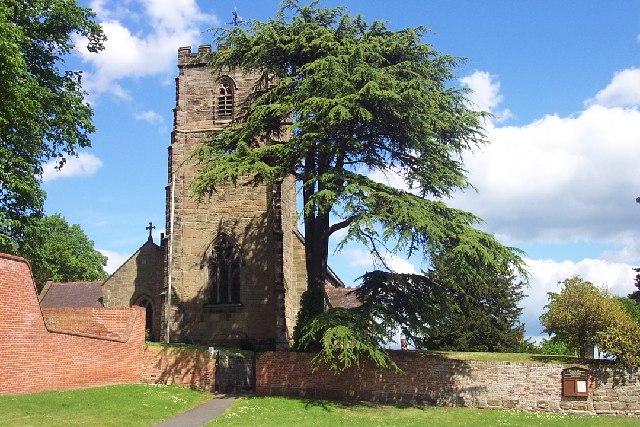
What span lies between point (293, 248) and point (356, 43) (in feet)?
44.0

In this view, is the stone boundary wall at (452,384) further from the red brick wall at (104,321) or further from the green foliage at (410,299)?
the red brick wall at (104,321)

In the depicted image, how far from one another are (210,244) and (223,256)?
0.86 metres

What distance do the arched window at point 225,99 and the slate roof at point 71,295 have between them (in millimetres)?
13492

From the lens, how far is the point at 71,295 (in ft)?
130

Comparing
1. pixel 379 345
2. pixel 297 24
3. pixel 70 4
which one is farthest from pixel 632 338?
pixel 70 4

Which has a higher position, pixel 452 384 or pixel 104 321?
pixel 104 321

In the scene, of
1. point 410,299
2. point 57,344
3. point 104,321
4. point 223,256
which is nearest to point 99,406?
point 57,344

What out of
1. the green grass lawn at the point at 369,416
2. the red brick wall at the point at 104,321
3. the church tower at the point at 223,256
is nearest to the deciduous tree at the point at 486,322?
the church tower at the point at 223,256

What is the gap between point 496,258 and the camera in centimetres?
2088

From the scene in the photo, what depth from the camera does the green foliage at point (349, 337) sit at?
19703 mm

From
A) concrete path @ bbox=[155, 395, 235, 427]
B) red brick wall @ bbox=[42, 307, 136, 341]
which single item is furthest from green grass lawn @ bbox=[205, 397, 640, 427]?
red brick wall @ bbox=[42, 307, 136, 341]

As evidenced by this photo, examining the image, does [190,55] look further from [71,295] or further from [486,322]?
[486,322]

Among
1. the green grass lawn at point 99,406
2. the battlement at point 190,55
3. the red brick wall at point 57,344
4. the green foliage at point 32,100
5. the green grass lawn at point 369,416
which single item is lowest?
the green grass lawn at point 369,416

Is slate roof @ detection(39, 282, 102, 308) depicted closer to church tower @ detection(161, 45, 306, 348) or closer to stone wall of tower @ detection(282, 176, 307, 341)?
church tower @ detection(161, 45, 306, 348)
